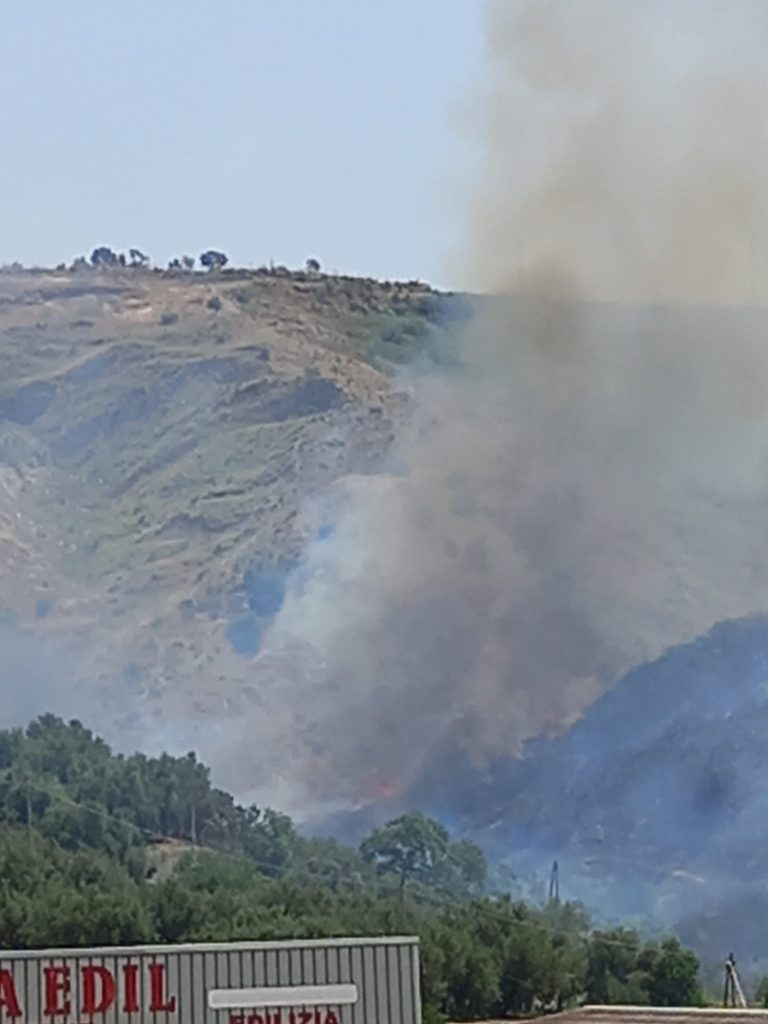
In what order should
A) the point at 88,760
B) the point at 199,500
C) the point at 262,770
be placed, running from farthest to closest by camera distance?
the point at 199,500 → the point at 262,770 → the point at 88,760

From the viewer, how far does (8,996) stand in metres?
21.1

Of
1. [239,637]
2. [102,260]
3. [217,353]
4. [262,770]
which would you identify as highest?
[102,260]

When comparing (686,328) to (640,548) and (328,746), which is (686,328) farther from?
(328,746)

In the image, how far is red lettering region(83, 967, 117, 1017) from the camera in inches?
835

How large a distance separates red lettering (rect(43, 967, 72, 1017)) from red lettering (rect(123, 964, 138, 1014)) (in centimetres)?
61

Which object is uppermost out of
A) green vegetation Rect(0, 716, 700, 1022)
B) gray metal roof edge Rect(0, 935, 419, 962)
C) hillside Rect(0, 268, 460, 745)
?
hillside Rect(0, 268, 460, 745)

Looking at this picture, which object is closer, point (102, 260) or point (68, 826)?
point (68, 826)

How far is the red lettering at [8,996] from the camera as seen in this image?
21062 millimetres

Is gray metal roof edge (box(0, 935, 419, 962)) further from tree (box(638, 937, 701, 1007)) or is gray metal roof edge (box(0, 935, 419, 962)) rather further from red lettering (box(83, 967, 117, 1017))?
tree (box(638, 937, 701, 1007))

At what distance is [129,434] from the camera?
102 meters

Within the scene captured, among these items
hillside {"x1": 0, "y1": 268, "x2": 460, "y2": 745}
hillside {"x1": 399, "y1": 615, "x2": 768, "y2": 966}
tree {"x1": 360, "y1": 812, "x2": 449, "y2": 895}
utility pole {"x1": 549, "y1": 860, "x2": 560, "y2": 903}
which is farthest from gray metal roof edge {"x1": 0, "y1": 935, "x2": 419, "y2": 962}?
hillside {"x1": 0, "y1": 268, "x2": 460, "y2": 745}

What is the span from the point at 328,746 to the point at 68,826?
53.6 ft

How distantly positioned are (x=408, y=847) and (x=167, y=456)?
99.0 ft

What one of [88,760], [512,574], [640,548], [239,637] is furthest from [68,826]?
[640,548]
